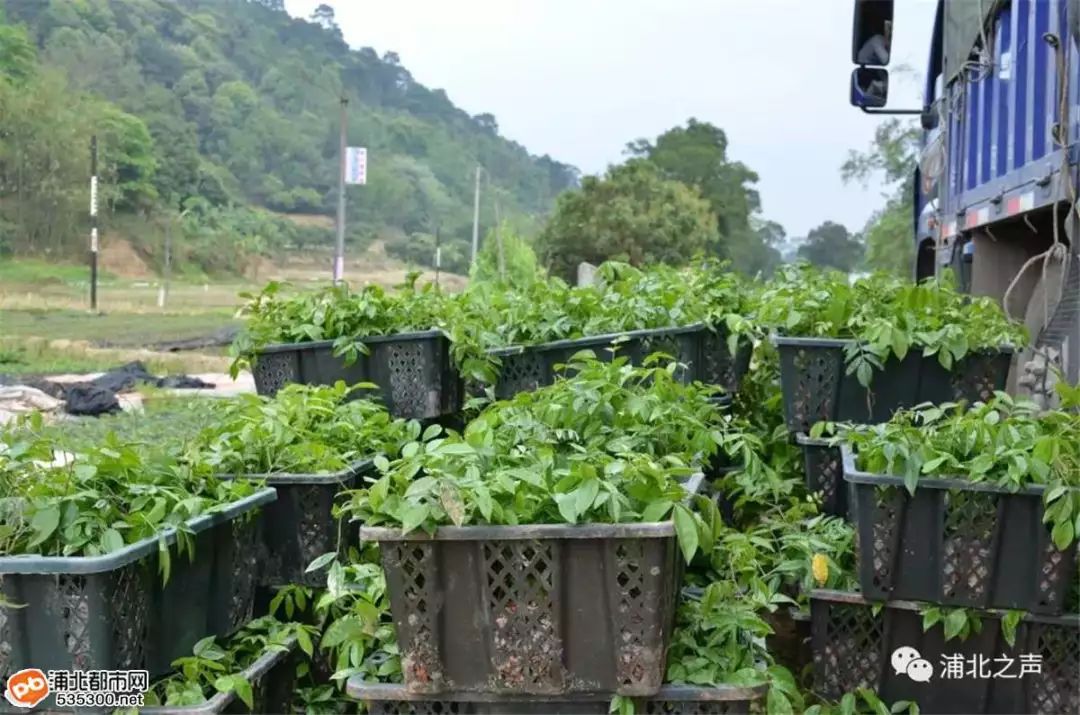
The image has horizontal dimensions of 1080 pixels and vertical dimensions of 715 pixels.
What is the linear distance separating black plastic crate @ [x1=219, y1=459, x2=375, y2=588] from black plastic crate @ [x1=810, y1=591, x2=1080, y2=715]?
1.24 meters

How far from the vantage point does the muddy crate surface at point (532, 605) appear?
6.70 ft

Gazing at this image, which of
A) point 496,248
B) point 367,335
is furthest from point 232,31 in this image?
point 367,335

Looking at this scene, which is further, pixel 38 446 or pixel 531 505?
pixel 38 446

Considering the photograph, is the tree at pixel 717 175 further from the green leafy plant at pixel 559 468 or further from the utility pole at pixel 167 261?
the green leafy plant at pixel 559 468

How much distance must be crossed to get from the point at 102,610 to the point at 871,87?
15.6 ft

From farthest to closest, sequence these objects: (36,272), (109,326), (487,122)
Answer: (487,122) → (36,272) → (109,326)

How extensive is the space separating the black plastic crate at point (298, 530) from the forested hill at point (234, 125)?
23119mm

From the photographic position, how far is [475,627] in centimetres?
209

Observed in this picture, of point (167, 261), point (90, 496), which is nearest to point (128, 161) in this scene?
point (167, 261)

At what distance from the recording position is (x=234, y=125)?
39500 millimetres

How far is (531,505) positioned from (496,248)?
2187cm

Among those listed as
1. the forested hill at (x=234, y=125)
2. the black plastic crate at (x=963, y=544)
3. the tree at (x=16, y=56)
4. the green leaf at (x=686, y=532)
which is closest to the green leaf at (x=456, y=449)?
the green leaf at (x=686, y=532)

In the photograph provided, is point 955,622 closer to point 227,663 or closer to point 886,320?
point 886,320

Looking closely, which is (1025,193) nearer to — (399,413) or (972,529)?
(972,529)
